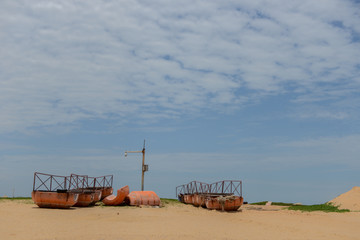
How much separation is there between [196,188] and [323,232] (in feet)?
58.1

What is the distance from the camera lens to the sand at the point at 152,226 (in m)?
15.3

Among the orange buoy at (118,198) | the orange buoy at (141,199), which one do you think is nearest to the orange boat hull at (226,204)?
the orange buoy at (141,199)

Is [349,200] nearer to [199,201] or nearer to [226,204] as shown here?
[199,201]

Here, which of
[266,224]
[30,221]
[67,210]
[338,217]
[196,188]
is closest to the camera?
[30,221]

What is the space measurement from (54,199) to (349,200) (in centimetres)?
2686

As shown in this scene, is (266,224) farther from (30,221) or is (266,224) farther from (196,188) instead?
(196,188)

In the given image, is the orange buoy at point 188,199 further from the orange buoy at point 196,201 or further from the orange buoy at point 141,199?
the orange buoy at point 141,199

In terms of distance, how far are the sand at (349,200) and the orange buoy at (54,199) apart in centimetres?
2339

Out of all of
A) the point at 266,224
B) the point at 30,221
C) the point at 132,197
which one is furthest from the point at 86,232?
the point at 132,197

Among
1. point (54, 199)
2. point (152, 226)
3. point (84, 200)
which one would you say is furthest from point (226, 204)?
point (54, 199)

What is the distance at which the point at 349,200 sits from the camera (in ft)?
114

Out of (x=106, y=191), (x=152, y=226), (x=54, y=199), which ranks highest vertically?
(x=106, y=191)

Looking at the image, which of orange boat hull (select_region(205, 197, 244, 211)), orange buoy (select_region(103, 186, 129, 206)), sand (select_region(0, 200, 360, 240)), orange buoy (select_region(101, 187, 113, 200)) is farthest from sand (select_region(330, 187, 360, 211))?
orange buoy (select_region(101, 187, 113, 200))

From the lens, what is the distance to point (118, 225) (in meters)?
17.7
